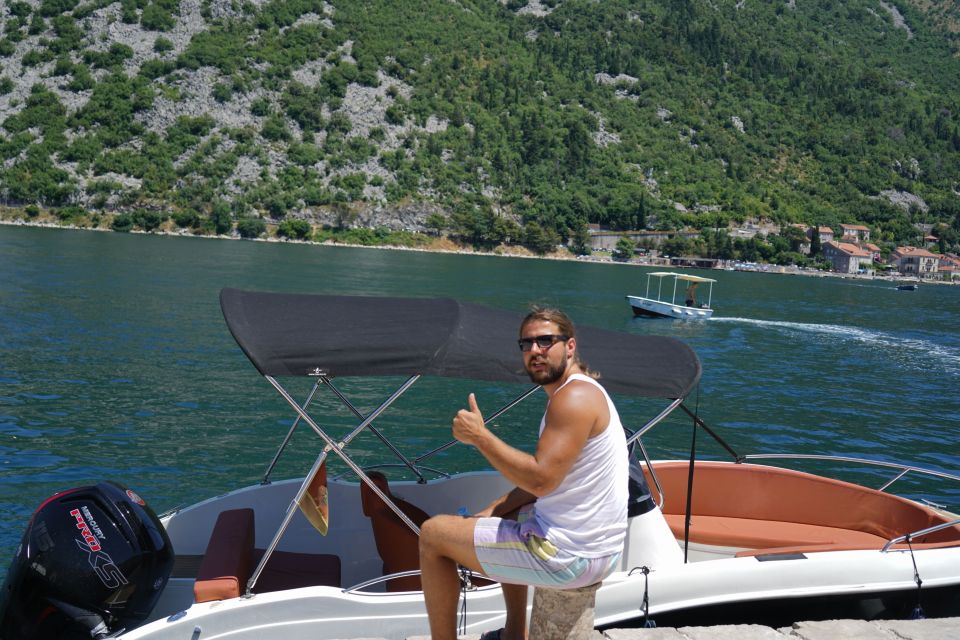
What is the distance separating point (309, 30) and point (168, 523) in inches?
6612

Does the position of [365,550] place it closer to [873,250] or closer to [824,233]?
[824,233]

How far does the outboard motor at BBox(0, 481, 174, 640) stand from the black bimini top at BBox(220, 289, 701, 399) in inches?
53.5

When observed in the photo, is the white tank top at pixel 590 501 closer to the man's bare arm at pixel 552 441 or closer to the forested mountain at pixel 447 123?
the man's bare arm at pixel 552 441

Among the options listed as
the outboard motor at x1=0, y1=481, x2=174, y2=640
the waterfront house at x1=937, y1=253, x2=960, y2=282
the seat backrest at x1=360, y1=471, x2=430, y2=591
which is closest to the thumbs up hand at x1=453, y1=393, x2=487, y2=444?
the seat backrest at x1=360, y1=471, x2=430, y2=591

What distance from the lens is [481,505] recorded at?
632 centimetres

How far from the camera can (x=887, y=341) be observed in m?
36.2

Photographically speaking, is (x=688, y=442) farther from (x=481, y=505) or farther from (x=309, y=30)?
(x=309, y=30)

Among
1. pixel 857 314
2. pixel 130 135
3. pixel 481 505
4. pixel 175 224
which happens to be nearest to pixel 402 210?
pixel 175 224

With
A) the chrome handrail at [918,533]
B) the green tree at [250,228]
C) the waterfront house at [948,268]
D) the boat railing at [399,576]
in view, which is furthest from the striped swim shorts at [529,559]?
the waterfront house at [948,268]

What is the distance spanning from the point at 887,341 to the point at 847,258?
102 m

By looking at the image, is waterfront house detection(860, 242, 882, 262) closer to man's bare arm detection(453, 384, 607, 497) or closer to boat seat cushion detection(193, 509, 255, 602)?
boat seat cushion detection(193, 509, 255, 602)

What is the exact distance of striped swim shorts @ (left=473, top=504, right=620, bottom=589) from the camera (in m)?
3.20

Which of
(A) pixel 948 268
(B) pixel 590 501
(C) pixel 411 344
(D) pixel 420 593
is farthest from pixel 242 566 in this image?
(A) pixel 948 268

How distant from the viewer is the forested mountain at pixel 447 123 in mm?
123312
